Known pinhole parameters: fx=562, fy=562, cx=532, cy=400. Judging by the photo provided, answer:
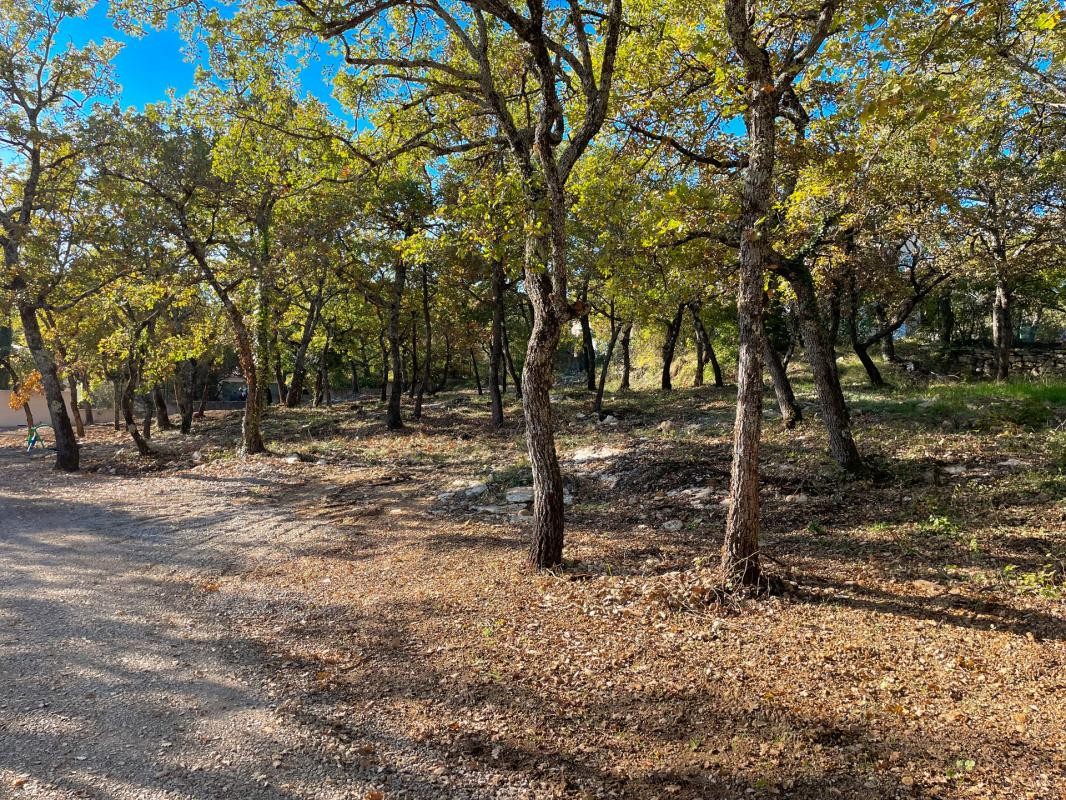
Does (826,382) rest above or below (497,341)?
below

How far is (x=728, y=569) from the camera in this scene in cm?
517

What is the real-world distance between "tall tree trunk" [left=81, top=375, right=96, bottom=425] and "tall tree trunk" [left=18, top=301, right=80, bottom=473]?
36.3 feet

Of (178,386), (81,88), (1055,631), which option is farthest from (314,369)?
(1055,631)

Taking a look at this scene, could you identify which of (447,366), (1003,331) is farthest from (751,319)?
(447,366)

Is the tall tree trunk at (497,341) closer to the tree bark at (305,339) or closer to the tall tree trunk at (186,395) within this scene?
the tree bark at (305,339)

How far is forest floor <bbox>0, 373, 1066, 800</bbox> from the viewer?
3.08 meters

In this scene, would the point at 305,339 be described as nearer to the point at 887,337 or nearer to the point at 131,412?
the point at 131,412

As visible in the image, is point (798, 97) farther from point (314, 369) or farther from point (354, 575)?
point (314, 369)

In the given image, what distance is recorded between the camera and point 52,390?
14.3 meters

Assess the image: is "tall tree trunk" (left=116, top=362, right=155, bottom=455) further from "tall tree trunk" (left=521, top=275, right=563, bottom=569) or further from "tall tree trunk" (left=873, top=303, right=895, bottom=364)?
"tall tree trunk" (left=873, top=303, right=895, bottom=364)

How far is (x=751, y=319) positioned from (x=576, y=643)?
3133 mm

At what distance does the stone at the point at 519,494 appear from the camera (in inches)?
374

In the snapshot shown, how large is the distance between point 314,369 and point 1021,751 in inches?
1382

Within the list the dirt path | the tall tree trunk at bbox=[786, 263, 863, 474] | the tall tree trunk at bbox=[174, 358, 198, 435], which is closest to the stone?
the dirt path
